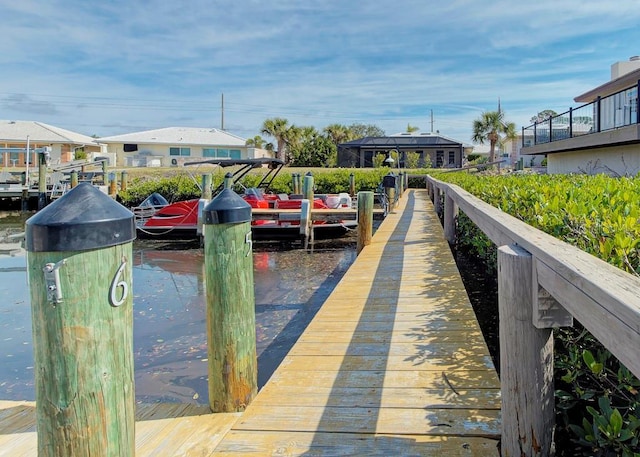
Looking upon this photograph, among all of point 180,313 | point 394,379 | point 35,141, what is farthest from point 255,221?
point 35,141

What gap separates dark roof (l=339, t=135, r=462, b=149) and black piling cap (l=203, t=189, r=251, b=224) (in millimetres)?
39722

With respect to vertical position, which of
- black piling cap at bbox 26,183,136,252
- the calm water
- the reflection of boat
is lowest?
the calm water

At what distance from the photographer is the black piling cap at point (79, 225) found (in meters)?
1.59

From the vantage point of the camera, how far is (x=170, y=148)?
49812mm

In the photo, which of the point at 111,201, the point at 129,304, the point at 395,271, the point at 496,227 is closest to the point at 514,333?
the point at 496,227

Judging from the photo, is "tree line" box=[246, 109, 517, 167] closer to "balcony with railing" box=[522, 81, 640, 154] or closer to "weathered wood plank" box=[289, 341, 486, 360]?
"balcony with railing" box=[522, 81, 640, 154]

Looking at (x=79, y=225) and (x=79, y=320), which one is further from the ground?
(x=79, y=225)

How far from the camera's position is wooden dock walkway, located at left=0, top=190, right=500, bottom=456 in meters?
2.51

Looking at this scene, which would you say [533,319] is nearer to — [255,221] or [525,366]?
[525,366]

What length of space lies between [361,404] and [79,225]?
1.91 meters

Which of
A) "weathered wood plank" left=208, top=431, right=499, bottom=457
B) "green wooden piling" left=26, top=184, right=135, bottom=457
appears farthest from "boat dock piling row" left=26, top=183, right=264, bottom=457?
"weathered wood plank" left=208, top=431, right=499, bottom=457

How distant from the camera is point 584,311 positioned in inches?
60.9

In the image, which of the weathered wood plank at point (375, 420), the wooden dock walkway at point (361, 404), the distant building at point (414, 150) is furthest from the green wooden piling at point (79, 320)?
the distant building at point (414, 150)

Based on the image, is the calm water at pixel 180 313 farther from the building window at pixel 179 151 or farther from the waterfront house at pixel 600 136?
the building window at pixel 179 151
